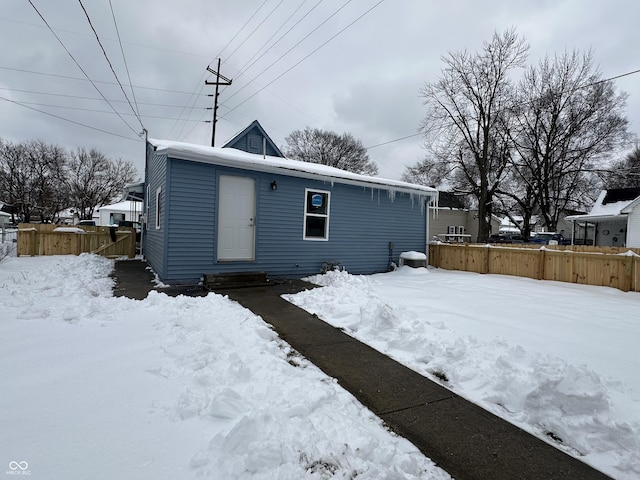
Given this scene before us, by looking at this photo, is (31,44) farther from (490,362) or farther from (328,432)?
(490,362)

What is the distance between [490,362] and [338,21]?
9574 mm

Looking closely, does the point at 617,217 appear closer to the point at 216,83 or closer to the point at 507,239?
the point at 507,239

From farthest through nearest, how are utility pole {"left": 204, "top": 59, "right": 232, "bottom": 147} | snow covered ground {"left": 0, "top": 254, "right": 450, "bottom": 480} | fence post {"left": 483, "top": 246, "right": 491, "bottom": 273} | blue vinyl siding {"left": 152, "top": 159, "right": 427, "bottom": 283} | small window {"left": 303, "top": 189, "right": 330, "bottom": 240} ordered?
utility pole {"left": 204, "top": 59, "right": 232, "bottom": 147} → fence post {"left": 483, "top": 246, "right": 491, "bottom": 273} → small window {"left": 303, "top": 189, "right": 330, "bottom": 240} → blue vinyl siding {"left": 152, "top": 159, "right": 427, "bottom": 283} → snow covered ground {"left": 0, "top": 254, "right": 450, "bottom": 480}

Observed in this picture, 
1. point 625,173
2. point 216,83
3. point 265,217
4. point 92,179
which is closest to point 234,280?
point 265,217

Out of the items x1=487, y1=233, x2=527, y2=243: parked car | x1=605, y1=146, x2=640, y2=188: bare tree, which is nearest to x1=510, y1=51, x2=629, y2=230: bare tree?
x1=605, y1=146, x2=640, y2=188: bare tree

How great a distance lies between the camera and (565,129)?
786 inches

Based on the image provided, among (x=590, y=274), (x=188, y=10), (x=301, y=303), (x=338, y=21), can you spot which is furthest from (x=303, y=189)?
(x=590, y=274)

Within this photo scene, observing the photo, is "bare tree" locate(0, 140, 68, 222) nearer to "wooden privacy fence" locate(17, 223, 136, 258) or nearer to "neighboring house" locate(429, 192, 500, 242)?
"wooden privacy fence" locate(17, 223, 136, 258)

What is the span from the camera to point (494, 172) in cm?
2159

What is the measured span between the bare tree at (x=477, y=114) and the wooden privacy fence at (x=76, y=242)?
1842cm

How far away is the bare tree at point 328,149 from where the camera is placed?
32.5 metres

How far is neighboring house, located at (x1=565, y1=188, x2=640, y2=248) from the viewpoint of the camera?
50.8ft

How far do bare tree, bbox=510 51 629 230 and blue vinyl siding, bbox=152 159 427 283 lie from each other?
15531mm

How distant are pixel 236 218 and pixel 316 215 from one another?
2160 millimetres
